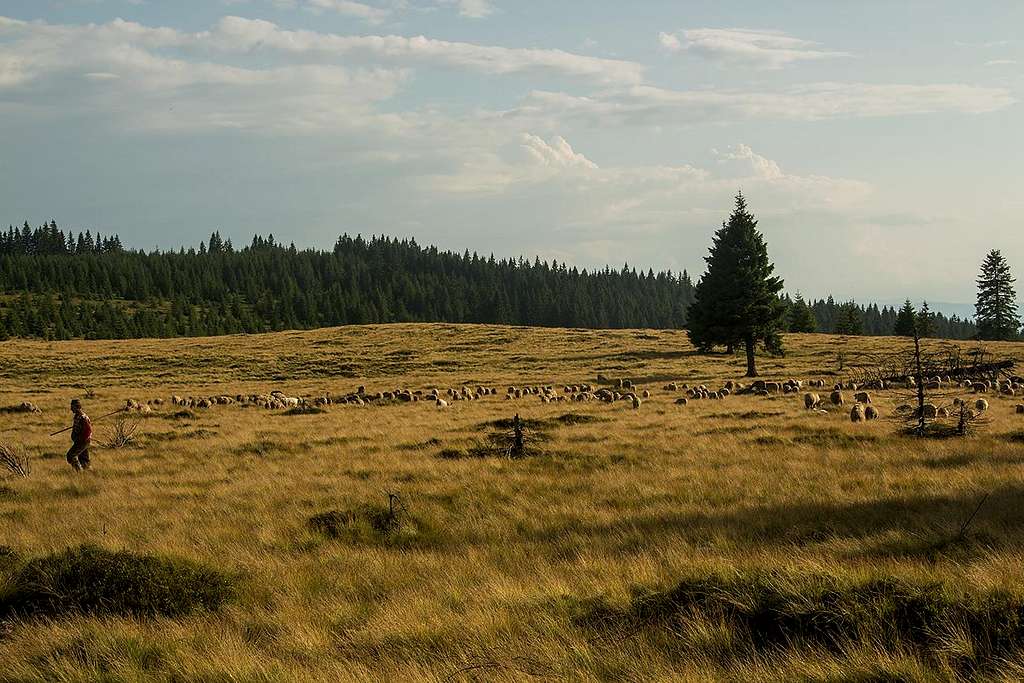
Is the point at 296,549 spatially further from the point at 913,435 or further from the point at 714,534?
the point at 913,435

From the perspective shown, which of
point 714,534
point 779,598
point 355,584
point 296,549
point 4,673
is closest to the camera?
point 4,673

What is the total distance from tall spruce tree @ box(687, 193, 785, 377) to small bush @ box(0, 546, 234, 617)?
3990cm

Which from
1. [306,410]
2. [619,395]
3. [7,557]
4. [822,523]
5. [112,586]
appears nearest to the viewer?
[112,586]

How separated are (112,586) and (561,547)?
17.5 ft

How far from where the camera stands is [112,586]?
7.95 meters

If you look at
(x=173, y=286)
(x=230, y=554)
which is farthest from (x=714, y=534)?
(x=173, y=286)

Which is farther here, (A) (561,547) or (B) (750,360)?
(B) (750,360)

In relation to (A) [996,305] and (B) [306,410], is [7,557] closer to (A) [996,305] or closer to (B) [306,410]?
(B) [306,410]

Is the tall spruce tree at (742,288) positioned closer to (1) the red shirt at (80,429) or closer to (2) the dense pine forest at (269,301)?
(1) the red shirt at (80,429)

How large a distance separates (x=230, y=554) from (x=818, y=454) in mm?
11706

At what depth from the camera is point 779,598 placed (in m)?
6.27

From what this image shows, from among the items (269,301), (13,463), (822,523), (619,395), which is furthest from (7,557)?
(269,301)

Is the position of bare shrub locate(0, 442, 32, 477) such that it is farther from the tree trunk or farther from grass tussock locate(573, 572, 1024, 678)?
the tree trunk

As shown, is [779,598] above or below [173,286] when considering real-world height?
below
